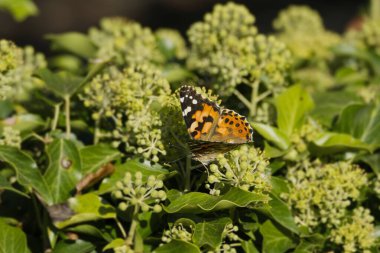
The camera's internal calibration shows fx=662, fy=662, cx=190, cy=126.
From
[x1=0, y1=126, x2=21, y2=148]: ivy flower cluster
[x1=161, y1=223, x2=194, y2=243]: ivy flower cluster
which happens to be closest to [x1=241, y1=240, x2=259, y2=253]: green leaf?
[x1=161, y1=223, x2=194, y2=243]: ivy flower cluster

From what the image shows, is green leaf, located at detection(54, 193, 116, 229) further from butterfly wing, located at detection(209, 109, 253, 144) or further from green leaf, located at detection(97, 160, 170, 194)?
butterfly wing, located at detection(209, 109, 253, 144)

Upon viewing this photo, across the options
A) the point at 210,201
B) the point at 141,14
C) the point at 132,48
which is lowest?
the point at 210,201

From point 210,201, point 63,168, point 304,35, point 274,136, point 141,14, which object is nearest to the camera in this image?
point 210,201

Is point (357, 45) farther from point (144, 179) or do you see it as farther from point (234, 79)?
point (144, 179)

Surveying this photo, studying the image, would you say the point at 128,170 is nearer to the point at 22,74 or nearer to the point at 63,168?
the point at 63,168

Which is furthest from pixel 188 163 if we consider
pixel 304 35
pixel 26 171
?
pixel 304 35

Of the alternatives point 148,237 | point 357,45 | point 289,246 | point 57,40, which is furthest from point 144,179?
point 357,45
